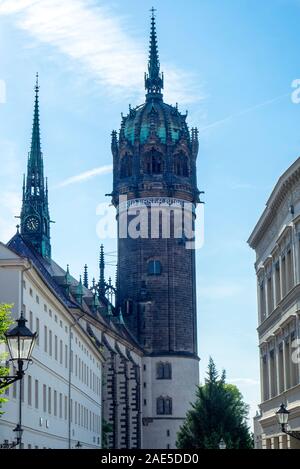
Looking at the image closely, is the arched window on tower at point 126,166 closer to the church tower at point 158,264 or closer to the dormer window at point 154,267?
the church tower at point 158,264

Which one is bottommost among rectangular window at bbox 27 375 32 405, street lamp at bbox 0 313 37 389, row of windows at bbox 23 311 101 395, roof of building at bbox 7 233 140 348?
street lamp at bbox 0 313 37 389

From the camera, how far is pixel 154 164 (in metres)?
113

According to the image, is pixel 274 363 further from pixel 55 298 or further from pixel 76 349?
pixel 76 349

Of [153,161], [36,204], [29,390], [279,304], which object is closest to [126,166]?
A: [153,161]

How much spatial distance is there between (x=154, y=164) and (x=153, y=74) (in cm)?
1362

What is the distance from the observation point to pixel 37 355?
43.5 metres

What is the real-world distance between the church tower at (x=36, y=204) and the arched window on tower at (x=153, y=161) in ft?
39.8

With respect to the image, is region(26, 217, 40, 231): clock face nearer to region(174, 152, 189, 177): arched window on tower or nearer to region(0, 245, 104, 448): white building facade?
region(174, 152, 189, 177): arched window on tower

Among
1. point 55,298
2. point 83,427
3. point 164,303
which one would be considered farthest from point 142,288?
point 55,298

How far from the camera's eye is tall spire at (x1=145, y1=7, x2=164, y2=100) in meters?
117

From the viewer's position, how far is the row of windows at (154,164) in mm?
112188

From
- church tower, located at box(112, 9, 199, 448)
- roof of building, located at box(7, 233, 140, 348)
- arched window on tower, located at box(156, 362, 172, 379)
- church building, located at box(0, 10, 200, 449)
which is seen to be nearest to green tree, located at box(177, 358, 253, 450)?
roof of building, located at box(7, 233, 140, 348)

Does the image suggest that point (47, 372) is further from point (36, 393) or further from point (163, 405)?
point (163, 405)

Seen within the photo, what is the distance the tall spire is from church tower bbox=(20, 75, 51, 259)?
13835mm
